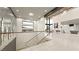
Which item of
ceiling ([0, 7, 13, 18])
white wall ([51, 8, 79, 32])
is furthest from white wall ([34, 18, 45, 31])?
ceiling ([0, 7, 13, 18])

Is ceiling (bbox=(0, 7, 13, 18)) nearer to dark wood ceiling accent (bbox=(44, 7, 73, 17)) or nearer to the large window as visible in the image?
the large window

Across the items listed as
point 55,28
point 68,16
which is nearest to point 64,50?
point 55,28

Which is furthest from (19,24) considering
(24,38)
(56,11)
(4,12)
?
(56,11)

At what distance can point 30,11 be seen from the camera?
1.83 m

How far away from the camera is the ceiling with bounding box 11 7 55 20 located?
5.69 ft

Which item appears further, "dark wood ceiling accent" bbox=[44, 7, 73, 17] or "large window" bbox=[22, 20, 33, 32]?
"large window" bbox=[22, 20, 33, 32]

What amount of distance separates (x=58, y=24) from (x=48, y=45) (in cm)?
49

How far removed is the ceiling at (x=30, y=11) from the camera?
1.74 meters

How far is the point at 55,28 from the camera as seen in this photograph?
6.57 feet

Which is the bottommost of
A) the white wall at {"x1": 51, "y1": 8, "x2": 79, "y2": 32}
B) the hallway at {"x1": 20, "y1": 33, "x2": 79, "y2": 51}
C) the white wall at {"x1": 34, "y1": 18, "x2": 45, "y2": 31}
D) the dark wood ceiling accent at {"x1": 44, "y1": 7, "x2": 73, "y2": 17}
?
the hallway at {"x1": 20, "y1": 33, "x2": 79, "y2": 51}

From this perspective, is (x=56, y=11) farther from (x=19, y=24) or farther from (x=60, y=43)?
(x=19, y=24)

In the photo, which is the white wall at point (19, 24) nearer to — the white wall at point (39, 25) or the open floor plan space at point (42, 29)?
the open floor plan space at point (42, 29)

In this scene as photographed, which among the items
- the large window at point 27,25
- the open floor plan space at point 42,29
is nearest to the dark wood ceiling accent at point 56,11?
the open floor plan space at point 42,29
